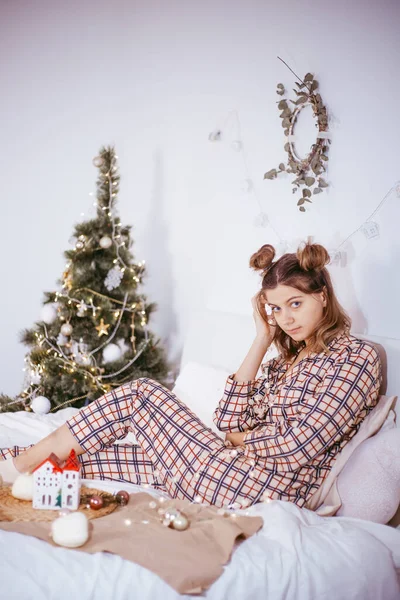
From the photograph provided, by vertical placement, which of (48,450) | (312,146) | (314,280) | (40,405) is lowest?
(40,405)

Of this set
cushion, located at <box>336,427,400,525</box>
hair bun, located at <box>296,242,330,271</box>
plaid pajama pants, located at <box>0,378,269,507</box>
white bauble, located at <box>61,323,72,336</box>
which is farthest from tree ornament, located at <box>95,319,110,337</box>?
cushion, located at <box>336,427,400,525</box>

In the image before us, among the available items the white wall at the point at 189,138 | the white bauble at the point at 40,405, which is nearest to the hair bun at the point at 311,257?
the white wall at the point at 189,138

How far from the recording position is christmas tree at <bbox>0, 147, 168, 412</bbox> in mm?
2898

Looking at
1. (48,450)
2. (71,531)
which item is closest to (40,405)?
(48,450)

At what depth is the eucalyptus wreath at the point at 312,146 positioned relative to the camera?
242 cm

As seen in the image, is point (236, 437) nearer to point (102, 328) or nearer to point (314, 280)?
point (314, 280)

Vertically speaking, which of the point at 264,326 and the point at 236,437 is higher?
the point at 264,326

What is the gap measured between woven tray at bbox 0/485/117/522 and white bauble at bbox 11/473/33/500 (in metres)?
0.01

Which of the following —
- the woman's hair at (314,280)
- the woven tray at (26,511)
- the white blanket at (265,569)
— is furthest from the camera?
the woman's hair at (314,280)

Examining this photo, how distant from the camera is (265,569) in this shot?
140cm

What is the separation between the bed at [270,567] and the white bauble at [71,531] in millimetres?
20

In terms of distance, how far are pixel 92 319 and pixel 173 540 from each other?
1.63 meters

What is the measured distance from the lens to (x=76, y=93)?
3.57 metres

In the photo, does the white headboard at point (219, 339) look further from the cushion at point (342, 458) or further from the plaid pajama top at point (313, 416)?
the cushion at point (342, 458)
